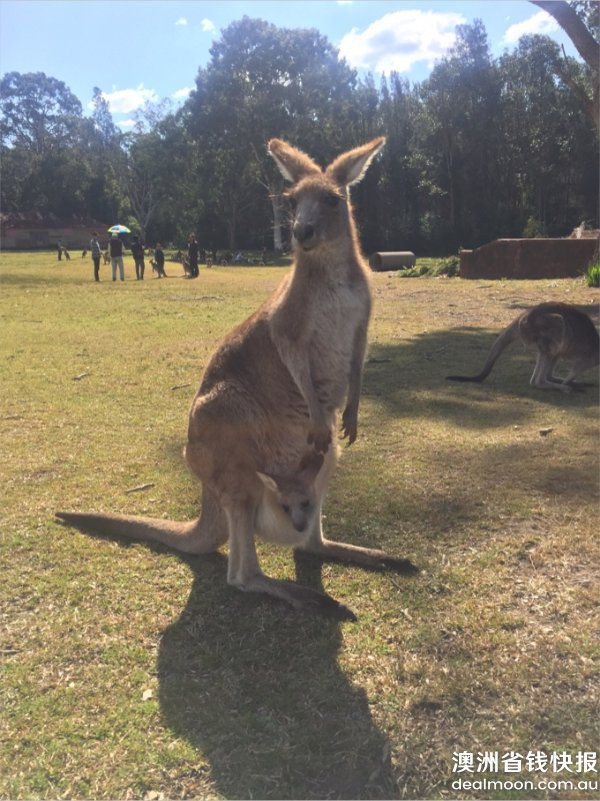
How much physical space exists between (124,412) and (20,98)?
211 feet

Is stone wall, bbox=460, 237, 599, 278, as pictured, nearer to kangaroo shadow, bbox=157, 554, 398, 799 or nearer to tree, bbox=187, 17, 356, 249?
kangaroo shadow, bbox=157, 554, 398, 799

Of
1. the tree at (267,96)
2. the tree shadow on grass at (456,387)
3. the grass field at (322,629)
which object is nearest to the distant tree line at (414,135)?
the tree at (267,96)

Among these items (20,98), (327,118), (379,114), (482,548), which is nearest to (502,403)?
(482,548)

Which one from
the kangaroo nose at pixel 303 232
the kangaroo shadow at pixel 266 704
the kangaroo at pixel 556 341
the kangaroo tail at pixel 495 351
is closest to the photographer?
the kangaroo shadow at pixel 266 704

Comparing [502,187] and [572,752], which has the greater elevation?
[502,187]

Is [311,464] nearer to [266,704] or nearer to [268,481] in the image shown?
[268,481]

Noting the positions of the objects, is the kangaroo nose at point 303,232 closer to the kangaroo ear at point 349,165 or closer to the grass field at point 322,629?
the kangaroo ear at point 349,165

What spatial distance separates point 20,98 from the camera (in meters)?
58.1

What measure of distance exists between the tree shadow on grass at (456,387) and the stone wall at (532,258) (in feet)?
29.4

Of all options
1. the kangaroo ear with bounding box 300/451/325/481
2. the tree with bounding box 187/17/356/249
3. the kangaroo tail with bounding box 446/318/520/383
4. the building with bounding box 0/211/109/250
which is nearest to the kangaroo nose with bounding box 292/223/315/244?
the kangaroo ear with bounding box 300/451/325/481

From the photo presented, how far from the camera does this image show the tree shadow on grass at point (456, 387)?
4.82m

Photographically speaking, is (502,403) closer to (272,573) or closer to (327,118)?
(272,573)

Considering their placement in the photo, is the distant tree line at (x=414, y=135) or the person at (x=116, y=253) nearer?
the person at (x=116, y=253)

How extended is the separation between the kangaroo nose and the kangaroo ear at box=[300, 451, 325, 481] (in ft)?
2.76
